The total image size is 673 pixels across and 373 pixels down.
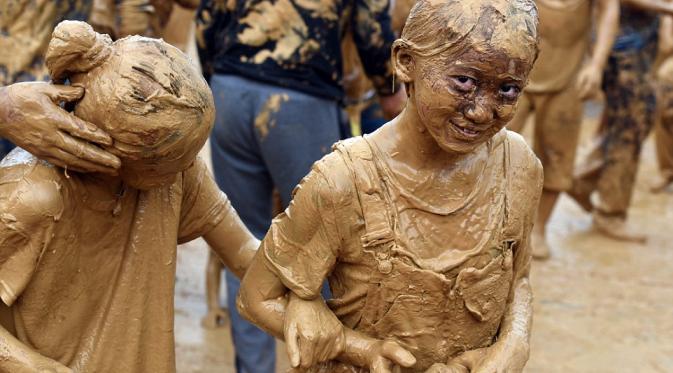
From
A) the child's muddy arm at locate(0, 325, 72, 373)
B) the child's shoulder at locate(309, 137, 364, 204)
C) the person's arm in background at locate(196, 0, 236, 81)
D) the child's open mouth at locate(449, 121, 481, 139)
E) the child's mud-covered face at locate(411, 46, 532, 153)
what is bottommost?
the person's arm in background at locate(196, 0, 236, 81)

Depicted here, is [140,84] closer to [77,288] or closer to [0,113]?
[0,113]

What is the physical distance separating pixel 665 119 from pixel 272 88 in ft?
16.6

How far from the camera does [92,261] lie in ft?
7.25

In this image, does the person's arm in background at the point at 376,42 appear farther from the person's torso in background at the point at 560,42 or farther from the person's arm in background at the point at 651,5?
the person's arm in background at the point at 651,5

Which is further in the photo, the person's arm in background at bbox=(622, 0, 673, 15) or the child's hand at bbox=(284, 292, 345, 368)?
the person's arm in background at bbox=(622, 0, 673, 15)

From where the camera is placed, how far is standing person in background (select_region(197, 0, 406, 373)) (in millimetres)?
3447

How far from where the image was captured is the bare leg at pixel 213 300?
4.81m

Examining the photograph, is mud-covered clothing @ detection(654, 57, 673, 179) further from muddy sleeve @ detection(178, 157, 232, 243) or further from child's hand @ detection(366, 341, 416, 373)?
child's hand @ detection(366, 341, 416, 373)

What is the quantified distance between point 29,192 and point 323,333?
2.21 ft

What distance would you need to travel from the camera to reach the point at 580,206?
24.0ft

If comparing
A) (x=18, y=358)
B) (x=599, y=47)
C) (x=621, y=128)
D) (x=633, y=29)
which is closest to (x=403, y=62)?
(x=18, y=358)

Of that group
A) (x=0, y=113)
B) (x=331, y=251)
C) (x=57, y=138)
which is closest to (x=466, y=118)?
(x=331, y=251)

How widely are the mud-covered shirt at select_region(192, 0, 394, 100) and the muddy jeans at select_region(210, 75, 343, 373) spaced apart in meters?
0.05

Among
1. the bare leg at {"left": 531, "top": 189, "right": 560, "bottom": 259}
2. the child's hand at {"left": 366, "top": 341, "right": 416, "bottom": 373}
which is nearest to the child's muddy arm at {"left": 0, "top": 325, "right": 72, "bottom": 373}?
the child's hand at {"left": 366, "top": 341, "right": 416, "bottom": 373}
